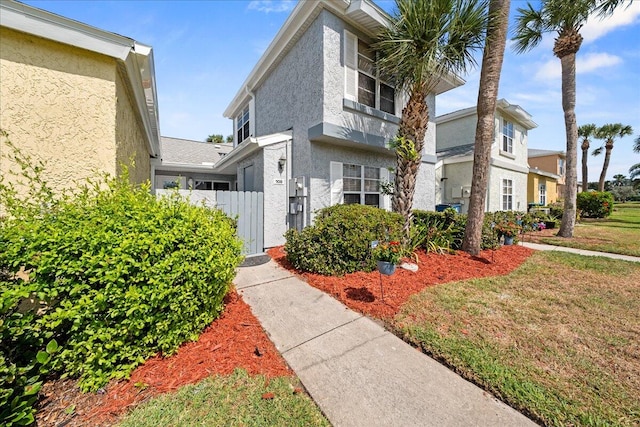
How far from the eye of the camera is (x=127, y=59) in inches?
151

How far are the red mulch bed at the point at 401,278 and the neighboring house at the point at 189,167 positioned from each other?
10675mm

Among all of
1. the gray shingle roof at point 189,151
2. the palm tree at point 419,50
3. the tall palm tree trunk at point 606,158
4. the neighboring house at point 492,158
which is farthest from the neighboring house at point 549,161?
the gray shingle roof at point 189,151

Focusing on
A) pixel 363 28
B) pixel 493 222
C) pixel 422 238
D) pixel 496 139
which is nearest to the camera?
pixel 422 238

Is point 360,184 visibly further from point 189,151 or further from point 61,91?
point 189,151

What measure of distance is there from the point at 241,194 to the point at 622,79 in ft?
50.5

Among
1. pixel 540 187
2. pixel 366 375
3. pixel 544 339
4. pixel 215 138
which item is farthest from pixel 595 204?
pixel 215 138

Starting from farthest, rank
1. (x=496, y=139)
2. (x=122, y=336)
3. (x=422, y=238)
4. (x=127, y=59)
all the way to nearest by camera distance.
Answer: (x=496, y=139) < (x=422, y=238) < (x=127, y=59) < (x=122, y=336)

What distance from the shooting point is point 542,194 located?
67.3 ft

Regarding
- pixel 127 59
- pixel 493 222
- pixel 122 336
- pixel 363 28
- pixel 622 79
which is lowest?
pixel 122 336

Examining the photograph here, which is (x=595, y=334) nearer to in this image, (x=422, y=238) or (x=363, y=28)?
(x=422, y=238)

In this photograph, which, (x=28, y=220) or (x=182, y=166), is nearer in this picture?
(x=28, y=220)

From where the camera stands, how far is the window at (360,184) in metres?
8.42

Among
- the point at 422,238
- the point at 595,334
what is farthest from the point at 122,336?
the point at 422,238

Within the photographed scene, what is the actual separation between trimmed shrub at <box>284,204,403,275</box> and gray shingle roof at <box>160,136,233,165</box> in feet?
41.3
